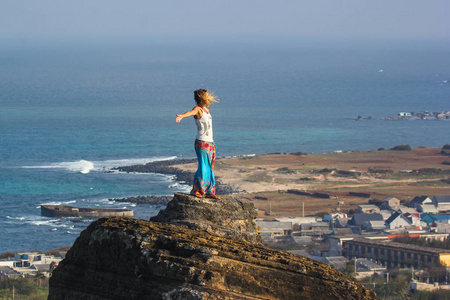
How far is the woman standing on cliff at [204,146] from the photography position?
1517cm

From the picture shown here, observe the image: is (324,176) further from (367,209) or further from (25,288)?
(25,288)

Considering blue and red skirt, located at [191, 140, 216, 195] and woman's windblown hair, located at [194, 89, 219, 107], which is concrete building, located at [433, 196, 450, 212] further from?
woman's windblown hair, located at [194, 89, 219, 107]

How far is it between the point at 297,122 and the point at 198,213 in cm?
13733

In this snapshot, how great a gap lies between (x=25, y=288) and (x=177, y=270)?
32.1 metres

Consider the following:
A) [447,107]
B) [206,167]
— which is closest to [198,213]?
[206,167]

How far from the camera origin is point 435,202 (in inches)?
2943

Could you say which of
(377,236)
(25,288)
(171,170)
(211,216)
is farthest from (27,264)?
(171,170)

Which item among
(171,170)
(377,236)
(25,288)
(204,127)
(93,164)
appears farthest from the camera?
(93,164)

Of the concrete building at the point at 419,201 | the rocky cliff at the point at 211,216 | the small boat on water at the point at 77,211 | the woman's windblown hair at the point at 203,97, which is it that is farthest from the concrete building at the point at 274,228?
the woman's windblown hair at the point at 203,97

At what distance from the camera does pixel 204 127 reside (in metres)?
15.3

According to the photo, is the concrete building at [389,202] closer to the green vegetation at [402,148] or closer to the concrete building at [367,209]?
the concrete building at [367,209]

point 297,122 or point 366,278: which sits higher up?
point 297,122

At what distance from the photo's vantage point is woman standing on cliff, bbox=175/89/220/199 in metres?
15.2

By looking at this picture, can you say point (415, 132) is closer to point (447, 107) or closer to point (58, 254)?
point (447, 107)
